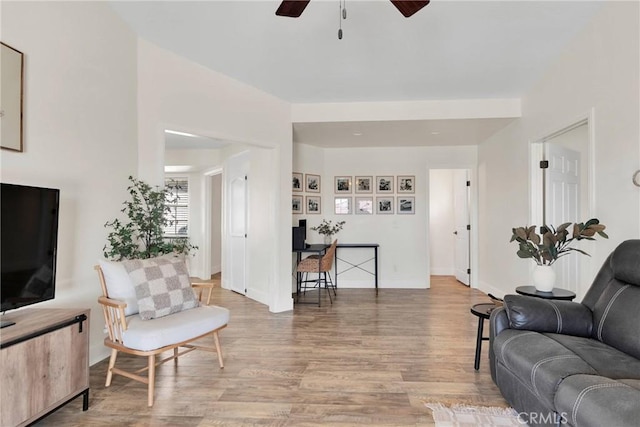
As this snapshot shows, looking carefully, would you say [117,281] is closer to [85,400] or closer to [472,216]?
[85,400]

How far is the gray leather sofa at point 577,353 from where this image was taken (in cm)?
129

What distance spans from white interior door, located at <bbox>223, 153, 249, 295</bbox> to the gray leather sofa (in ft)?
12.2

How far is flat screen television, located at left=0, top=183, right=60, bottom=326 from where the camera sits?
1.65 metres

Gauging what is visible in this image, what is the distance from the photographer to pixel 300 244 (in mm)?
4898

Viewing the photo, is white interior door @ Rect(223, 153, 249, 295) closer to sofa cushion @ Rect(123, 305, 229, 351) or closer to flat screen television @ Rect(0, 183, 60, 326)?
sofa cushion @ Rect(123, 305, 229, 351)

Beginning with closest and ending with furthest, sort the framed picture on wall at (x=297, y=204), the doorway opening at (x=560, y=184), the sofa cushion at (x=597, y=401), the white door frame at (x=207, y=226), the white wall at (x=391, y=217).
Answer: the sofa cushion at (x=597, y=401), the doorway opening at (x=560, y=184), the framed picture on wall at (x=297, y=204), the white wall at (x=391, y=217), the white door frame at (x=207, y=226)

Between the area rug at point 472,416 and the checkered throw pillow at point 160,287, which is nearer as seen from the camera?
the area rug at point 472,416

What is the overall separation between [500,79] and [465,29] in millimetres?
1139

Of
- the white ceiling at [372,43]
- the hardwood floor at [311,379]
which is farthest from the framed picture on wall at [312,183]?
the hardwood floor at [311,379]

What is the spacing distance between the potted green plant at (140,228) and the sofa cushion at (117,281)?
334 mm

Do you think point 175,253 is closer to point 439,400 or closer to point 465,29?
point 439,400

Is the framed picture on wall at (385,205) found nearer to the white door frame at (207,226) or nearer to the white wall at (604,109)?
the white wall at (604,109)

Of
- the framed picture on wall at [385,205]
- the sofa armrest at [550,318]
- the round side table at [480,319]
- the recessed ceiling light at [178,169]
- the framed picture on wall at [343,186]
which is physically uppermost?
the recessed ceiling light at [178,169]

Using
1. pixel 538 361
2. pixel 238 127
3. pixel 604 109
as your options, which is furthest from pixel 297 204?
pixel 538 361
